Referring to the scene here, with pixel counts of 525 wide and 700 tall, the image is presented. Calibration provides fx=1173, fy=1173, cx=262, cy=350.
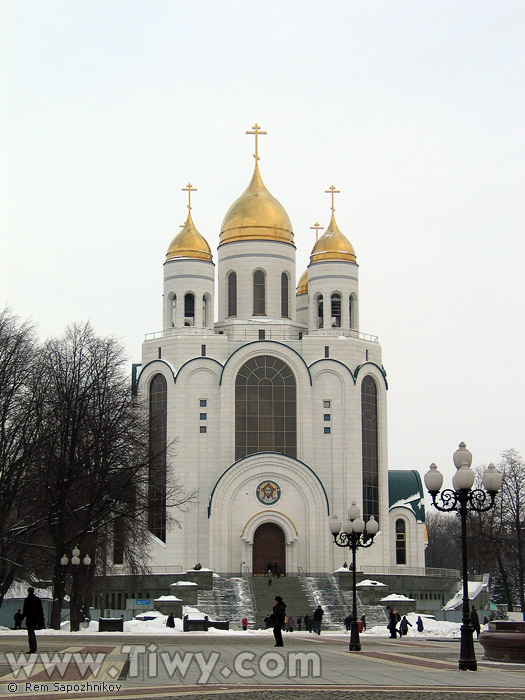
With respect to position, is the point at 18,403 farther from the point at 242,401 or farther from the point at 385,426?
the point at 385,426

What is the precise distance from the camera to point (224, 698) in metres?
15.5

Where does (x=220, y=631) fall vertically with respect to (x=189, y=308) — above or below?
below

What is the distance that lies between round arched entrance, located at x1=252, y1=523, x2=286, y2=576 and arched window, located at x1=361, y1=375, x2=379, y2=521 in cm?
503

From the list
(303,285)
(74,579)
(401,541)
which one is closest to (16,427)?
(74,579)

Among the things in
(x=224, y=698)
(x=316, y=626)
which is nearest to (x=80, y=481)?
(x=316, y=626)

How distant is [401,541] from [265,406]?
11394 mm

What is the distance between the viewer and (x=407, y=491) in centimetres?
6850

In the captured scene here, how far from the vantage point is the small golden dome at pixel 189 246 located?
217 feet

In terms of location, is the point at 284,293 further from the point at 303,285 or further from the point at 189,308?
the point at 303,285

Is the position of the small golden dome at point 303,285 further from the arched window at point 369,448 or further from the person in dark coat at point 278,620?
the person in dark coat at point 278,620

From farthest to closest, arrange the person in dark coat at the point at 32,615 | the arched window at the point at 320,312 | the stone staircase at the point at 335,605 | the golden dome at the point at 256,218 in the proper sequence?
the golden dome at the point at 256,218 → the arched window at the point at 320,312 → the stone staircase at the point at 335,605 → the person in dark coat at the point at 32,615

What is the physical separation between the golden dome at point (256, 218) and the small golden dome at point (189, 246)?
173 centimetres

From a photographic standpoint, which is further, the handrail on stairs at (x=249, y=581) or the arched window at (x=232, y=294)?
the arched window at (x=232, y=294)

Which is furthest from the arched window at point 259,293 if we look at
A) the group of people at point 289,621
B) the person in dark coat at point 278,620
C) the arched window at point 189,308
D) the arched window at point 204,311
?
the person in dark coat at point 278,620
